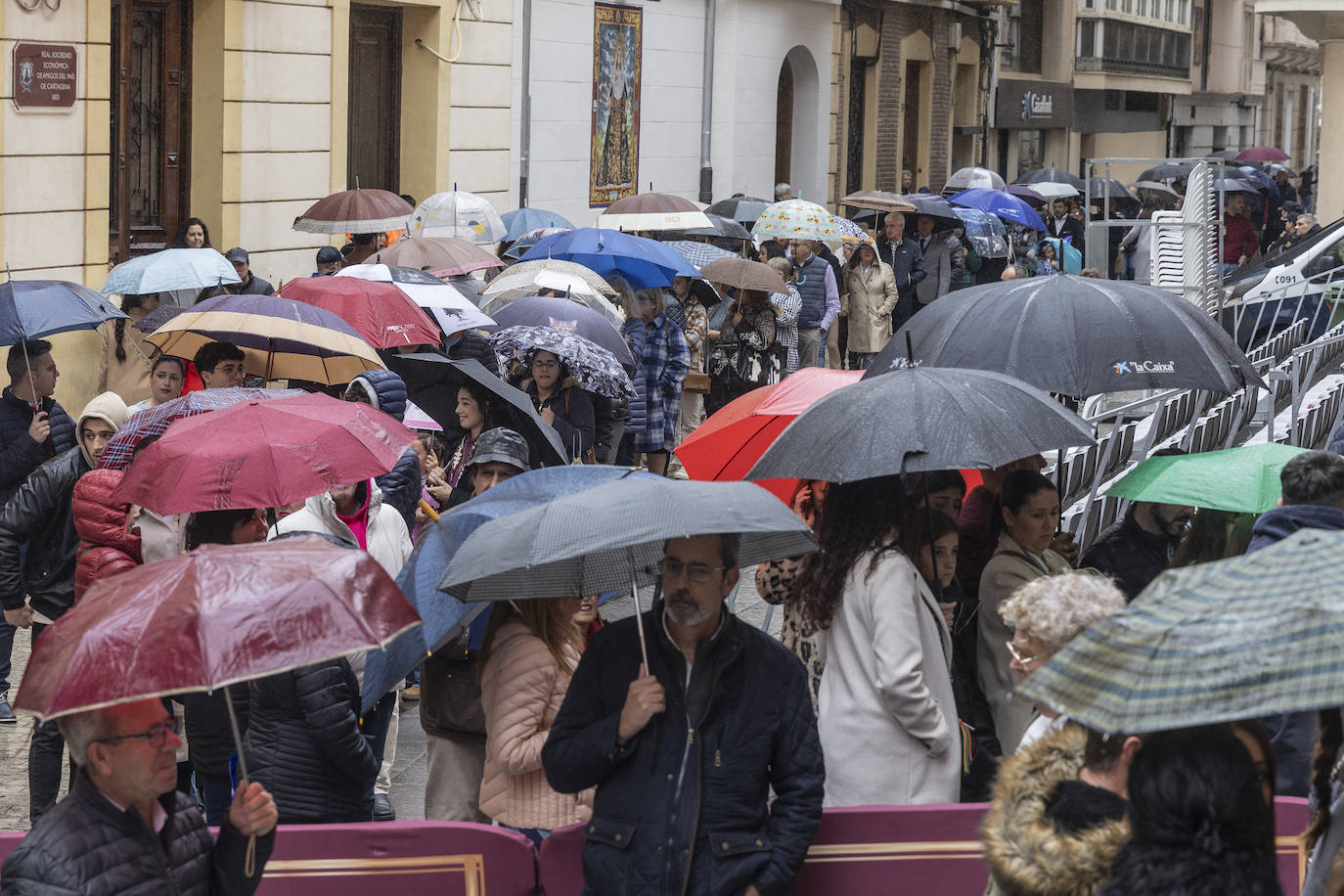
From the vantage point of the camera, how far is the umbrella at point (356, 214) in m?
13.9

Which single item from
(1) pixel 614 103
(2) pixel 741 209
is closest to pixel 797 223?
(2) pixel 741 209

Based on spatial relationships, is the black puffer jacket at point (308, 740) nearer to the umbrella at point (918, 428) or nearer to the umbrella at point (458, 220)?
the umbrella at point (918, 428)

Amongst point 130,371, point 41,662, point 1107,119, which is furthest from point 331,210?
point 1107,119

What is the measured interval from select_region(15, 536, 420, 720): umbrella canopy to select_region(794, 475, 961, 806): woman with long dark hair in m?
1.38

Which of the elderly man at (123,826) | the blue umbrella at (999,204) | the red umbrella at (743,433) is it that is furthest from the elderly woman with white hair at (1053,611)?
the blue umbrella at (999,204)

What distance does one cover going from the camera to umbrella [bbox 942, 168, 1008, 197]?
80.7 feet

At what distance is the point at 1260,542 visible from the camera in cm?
533

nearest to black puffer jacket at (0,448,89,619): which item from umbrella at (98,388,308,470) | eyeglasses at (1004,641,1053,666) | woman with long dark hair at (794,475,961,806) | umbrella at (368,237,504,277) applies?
umbrella at (98,388,308,470)

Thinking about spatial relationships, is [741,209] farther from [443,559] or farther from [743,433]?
[443,559]

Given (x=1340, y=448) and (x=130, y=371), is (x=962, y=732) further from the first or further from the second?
(x=130, y=371)

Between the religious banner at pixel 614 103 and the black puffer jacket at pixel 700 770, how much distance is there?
18418 millimetres

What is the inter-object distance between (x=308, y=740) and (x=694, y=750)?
146cm

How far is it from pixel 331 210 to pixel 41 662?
35.2ft

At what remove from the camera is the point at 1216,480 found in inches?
235
